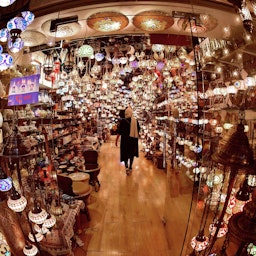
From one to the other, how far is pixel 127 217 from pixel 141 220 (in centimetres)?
26

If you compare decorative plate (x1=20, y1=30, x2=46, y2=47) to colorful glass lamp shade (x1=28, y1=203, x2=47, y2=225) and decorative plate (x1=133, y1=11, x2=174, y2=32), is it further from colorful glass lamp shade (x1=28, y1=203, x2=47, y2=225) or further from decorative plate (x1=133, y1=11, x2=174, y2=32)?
colorful glass lamp shade (x1=28, y1=203, x2=47, y2=225)

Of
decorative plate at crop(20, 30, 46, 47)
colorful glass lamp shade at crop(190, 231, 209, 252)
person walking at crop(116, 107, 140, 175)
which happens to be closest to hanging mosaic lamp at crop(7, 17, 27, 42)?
decorative plate at crop(20, 30, 46, 47)

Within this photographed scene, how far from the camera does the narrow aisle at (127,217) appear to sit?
285 cm

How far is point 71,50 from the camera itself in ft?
15.0

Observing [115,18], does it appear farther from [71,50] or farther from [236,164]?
[71,50]

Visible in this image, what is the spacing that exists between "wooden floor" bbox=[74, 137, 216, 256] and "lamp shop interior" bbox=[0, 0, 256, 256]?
0.7 inches

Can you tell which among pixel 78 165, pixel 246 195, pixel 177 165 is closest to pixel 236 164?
pixel 246 195

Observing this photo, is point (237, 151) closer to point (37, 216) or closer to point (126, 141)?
point (37, 216)

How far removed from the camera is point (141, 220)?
3555 mm

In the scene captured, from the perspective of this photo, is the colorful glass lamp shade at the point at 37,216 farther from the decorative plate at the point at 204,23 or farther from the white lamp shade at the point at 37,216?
the decorative plate at the point at 204,23

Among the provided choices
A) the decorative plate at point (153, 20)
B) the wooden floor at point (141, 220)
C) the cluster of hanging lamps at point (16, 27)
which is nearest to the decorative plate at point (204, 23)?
the decorative plate at point (153, 20)

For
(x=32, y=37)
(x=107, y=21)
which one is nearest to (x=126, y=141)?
(x=32, y=37)

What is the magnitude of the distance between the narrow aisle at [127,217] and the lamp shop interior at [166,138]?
0.07 feet

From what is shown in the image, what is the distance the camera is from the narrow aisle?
2846 millimetres
